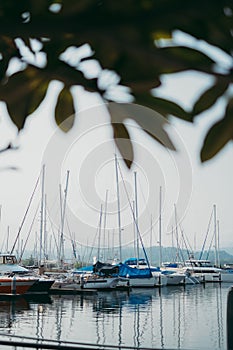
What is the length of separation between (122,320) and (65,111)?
14.6 m

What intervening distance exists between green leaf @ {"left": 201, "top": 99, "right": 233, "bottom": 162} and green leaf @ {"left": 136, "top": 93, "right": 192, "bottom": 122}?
30mm

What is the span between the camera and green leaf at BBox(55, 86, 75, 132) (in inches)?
22.0

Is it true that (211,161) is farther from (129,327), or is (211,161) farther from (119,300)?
(119,300)

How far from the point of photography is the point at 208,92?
1.47ft

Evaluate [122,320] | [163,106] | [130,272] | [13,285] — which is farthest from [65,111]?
[130,272]

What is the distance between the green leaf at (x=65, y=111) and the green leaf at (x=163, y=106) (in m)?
0.12

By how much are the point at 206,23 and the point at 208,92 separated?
7 cm

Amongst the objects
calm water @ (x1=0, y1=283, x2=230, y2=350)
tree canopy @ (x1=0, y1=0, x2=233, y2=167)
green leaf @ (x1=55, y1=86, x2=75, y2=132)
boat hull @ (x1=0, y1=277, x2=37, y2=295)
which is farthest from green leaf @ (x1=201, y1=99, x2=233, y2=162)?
boat hull @ (x1=0, y1=277, x2=37, y2=295)

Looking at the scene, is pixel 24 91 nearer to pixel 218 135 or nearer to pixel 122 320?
pixel 218 135

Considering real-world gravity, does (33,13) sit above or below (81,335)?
above

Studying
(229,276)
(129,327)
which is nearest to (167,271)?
(229,276)

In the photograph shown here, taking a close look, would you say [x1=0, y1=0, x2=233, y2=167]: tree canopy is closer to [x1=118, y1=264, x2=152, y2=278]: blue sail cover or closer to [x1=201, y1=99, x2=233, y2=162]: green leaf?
[x1=201, y1=99, x2=233, y2=162]: green leaf

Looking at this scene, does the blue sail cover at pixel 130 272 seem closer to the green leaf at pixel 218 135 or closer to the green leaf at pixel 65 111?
the green leaf at pixel 65 111

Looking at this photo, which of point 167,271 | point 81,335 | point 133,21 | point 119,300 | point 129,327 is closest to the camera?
point 133,21
